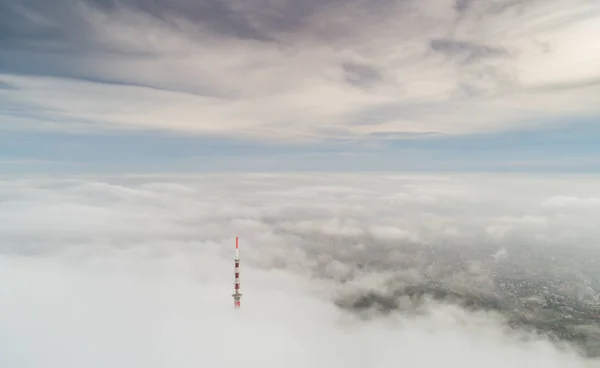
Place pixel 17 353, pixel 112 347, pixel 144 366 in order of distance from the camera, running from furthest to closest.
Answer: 1. pixel 112 347
2. pixel 144 366
3. pixel 17 353

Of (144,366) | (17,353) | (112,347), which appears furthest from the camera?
(112,347)

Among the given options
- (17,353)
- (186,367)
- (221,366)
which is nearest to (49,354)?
(17,353)

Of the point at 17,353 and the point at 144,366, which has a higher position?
the point at 17,353

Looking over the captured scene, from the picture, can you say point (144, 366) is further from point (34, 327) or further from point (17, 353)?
point (34, 327)

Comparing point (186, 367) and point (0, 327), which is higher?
point (0, 327)

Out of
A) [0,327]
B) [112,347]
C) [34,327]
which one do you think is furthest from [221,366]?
[0,327]

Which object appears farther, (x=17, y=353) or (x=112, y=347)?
(x=112, y=347)

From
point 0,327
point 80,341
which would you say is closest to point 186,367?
point 80,341

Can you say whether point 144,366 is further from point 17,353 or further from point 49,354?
point 17,353

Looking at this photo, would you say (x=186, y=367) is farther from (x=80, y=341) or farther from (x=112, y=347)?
(x=80, y=341)
